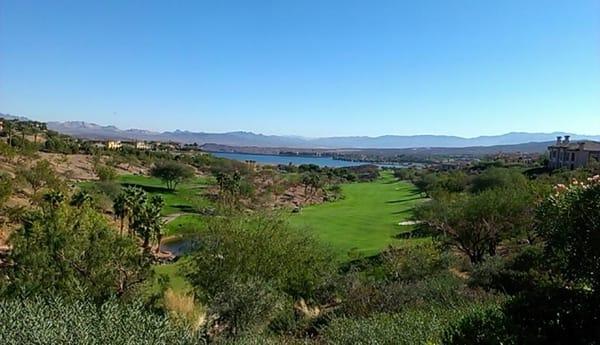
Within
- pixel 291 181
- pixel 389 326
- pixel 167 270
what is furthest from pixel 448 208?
pixel 291 181

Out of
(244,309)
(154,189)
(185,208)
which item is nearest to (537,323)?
(244,309)

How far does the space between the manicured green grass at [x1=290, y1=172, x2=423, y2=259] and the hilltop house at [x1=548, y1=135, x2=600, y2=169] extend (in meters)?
23.0

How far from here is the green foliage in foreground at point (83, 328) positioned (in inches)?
309

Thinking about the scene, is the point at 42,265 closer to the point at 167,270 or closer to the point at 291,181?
the point at 167,270

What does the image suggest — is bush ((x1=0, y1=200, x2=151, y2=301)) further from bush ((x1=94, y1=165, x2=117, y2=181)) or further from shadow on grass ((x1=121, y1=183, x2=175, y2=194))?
shadow on grass ((x1=121, y1=183, x2=175, y2=194))

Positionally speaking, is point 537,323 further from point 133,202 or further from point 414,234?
point 133,202

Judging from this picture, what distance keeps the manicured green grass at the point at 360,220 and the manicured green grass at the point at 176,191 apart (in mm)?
16325

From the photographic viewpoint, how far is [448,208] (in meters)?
34.7

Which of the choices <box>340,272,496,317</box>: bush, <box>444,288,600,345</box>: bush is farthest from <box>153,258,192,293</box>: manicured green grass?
<box>444,288,600,345</box>: bush

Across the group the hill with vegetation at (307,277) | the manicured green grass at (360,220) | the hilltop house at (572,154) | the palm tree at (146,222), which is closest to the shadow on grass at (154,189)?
the manicured green grass at (360,220)

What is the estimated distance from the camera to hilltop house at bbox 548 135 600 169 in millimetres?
75750

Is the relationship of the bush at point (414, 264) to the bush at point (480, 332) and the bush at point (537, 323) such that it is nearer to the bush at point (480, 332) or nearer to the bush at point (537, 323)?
the bush at point (537, 323)

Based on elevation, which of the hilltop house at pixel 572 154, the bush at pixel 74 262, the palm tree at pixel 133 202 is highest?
the hilltop house at pixel 572 154

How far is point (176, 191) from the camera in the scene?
87875 mm
